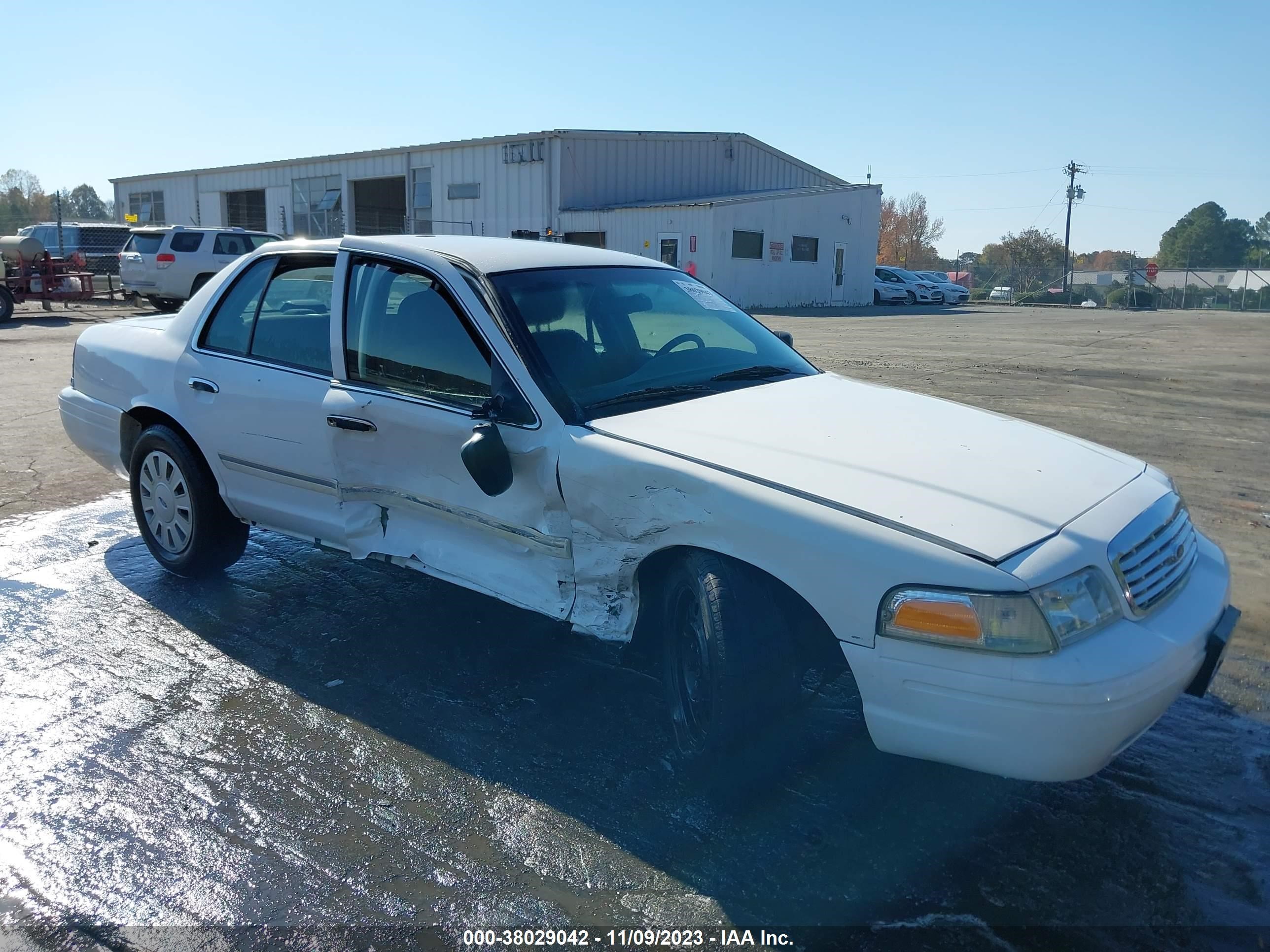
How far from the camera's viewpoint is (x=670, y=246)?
30.1m

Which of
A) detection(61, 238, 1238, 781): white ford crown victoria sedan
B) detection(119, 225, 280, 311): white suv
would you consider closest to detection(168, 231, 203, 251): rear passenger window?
detection(119, 225, 280, 311): white suv

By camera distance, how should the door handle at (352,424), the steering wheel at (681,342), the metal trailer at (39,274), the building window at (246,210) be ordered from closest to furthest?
the door handle at (352,424)
the steering wheel at (681,342)
the metal trailer at (39,274)
the building window at (246,210)

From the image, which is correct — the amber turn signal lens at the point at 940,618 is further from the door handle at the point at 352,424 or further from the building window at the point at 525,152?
the building window at the point at 525,152

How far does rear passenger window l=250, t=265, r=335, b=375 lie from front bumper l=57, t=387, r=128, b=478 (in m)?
1.18

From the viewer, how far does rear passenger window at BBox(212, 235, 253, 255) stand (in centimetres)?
2197

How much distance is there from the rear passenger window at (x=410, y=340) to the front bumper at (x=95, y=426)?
72.9 inches

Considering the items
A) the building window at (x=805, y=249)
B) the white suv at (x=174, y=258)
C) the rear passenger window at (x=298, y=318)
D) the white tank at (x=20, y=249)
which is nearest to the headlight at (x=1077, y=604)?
the rear passenger window at (x=298, y=318)

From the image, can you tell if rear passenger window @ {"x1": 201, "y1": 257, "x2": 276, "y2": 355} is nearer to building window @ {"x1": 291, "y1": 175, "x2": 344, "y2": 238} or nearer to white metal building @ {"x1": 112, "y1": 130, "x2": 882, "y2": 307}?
white metal building @ {"x1": 112, "y1": 130, "x2": 882, "y2": 307}

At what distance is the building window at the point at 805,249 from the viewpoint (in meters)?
33.8

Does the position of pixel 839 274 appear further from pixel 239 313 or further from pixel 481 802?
pixel 481 802

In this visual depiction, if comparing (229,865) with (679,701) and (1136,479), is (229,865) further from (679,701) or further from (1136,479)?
(1136,479)

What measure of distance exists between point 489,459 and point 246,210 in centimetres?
4220

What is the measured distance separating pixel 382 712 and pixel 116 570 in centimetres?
241

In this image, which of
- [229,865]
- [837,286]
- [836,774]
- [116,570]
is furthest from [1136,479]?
[837,286]
